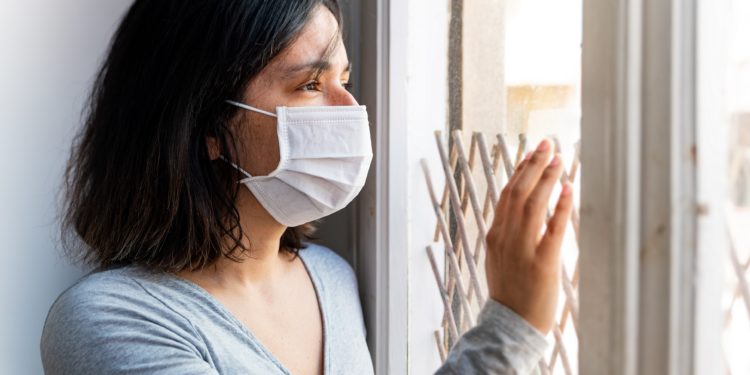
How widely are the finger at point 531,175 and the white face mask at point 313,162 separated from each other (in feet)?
1.32

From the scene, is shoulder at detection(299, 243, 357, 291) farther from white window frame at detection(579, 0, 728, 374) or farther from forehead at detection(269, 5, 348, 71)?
white window frame at detection(579, 0, 728, 374)

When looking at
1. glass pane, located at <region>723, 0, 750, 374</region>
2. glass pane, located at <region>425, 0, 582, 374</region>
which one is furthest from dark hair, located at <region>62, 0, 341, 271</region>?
glass pane, located at <region>723, 0, 750, 374</region>

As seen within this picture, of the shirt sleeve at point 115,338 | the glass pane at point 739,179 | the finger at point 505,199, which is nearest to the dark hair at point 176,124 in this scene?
the shirt sleeve at point 115,338

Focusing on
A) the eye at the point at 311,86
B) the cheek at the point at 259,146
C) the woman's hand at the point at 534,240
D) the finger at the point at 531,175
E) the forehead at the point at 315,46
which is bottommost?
the woman's hand at the point at 534,240

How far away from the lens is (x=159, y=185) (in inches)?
42.5

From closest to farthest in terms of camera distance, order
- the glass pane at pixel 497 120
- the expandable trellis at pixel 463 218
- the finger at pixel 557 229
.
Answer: the finger at pixel 557 229
the glass pane at pixel 497 120
the expandable trellis at pixel 463 218

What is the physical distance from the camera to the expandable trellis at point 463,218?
102 centimetres

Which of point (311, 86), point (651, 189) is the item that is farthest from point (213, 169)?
point (651, 189)

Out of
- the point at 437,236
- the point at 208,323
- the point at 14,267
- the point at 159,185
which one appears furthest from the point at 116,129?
the point at 437,236

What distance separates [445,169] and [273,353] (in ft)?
1.32

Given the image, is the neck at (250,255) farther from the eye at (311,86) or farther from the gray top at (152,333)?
the eye at (311,86)

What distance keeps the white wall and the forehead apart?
576 mm

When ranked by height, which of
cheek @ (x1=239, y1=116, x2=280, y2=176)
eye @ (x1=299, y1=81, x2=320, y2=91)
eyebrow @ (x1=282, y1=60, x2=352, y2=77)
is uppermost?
eyebrow @ (x1=282, y1=60, x2=352, y2=77)

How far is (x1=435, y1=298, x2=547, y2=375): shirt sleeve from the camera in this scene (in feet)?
→ 2.40
